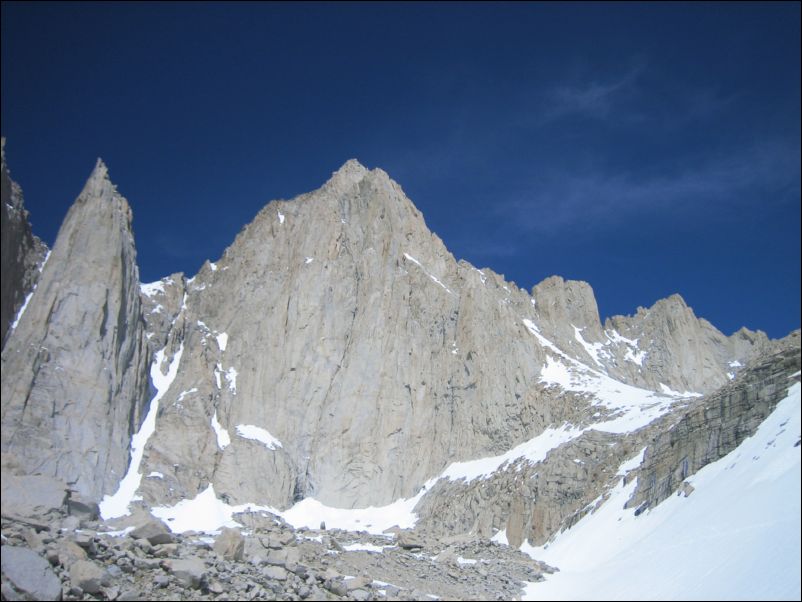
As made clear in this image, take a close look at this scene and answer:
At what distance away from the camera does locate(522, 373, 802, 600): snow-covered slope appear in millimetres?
21500

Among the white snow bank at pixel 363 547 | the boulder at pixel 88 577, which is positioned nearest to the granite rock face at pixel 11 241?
the boulder at pixel 88 577

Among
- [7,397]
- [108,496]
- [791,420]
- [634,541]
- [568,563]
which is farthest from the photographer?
[108,496]

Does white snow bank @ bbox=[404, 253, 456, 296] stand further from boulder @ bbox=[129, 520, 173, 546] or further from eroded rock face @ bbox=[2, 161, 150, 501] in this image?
boulder @ bbox=[129, 520, 173, 546]

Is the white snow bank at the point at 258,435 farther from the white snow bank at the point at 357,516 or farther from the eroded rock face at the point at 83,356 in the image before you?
the eroded rock face at the point at 83,356

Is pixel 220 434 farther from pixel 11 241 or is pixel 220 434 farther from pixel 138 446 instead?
pixel 11 241

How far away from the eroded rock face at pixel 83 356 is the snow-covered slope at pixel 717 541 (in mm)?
30564

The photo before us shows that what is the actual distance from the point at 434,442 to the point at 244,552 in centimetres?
4713

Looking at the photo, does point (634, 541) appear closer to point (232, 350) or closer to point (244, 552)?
point (244, 552)

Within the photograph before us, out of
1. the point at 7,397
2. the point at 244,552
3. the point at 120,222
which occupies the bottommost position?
the point at 244,552

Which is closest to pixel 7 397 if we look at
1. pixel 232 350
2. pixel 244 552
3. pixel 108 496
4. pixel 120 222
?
pixel 108 496

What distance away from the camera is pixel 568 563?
110 ft

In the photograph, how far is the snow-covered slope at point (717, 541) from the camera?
21.5 metres

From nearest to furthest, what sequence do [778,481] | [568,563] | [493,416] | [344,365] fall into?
[778,481] < [568,563] < [493,416] < [344,365]

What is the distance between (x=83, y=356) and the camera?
52906 mm
